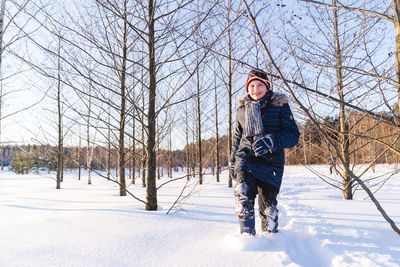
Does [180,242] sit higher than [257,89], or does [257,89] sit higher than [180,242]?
[257,89]

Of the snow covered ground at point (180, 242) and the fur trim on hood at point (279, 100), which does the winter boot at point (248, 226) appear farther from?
the fur trim on hood at point (279, 100)

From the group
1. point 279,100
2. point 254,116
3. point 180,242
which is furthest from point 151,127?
point 279,100

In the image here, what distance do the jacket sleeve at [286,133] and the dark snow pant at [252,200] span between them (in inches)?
15.1

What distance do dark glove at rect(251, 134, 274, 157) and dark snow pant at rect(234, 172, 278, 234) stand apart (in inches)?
10.0

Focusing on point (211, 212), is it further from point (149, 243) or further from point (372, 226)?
point (372, 226)

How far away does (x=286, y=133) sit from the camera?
1.83 m

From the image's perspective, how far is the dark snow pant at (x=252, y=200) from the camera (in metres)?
1.79

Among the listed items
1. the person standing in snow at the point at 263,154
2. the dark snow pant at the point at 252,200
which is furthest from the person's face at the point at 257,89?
the dark snow pant at the point at 252,200

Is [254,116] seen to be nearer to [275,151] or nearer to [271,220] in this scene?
[275,151]

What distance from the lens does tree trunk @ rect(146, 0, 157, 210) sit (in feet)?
8.50

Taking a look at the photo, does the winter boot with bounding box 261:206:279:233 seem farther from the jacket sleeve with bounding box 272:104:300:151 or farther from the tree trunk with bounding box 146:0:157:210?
the tree trunk with bounding box 146:0:157:210

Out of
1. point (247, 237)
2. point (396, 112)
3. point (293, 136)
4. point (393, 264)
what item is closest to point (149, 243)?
point (247, 237)

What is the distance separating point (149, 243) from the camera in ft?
5.19

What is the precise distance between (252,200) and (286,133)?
688mm
